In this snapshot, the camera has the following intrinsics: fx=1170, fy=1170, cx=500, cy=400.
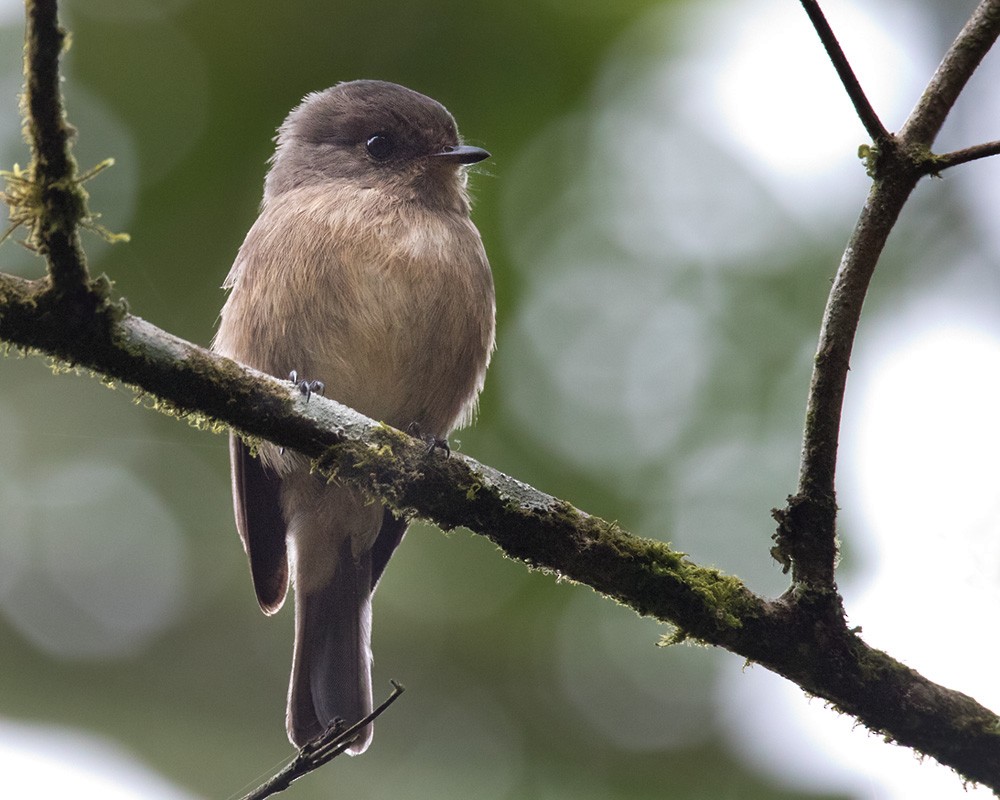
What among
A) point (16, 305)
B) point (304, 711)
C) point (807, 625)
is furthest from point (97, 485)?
point (807, 625)

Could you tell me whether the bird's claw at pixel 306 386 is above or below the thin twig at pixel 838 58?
below

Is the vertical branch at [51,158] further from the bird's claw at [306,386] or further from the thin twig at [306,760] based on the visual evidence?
the thin twig at [306,760]

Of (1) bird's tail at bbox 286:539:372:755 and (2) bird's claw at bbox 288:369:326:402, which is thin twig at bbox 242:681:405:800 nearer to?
(2) bird's claw at bbox 288:369:326:402

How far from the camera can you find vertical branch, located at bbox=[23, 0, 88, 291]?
7.22 ft

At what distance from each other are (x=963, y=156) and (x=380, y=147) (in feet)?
9.28

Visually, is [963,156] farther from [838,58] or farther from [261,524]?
[261,524]

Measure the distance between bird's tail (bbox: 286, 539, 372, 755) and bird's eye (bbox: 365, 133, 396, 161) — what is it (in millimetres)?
1627

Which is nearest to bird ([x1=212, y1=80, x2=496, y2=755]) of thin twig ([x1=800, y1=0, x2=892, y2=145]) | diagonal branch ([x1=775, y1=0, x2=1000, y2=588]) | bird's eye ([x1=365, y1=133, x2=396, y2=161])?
bird's eye ([x1=365, y1=133, x2=396, y2=161])

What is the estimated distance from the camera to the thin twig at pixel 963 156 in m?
2.58

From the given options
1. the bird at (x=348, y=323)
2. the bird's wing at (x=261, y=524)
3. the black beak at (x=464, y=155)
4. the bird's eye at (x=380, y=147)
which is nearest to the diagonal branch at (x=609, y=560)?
the bird at (x=348, y=323)

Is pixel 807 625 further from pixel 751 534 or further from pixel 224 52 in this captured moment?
pixel 224 52

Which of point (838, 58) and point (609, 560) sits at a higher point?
point (838, 58)

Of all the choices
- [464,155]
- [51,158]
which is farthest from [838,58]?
[464,155]

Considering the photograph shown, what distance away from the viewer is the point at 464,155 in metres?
4.77
